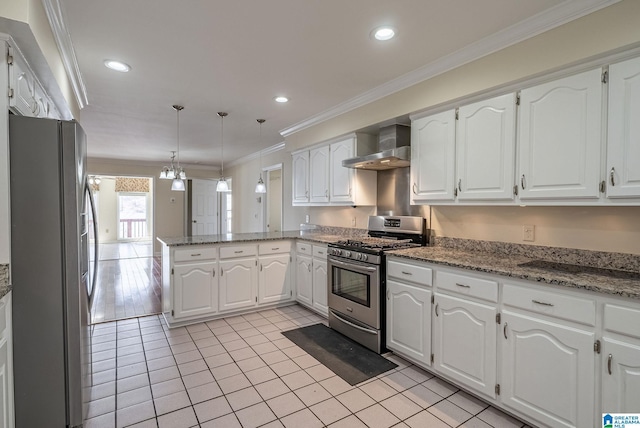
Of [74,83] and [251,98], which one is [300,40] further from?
[74,83]

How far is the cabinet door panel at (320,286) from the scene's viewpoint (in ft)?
11.7

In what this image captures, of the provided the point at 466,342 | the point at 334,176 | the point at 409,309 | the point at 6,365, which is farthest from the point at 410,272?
the point at 6,365

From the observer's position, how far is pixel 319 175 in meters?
4.17

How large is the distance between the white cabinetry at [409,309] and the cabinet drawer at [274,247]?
5.51 feet

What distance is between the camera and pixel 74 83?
2.75m

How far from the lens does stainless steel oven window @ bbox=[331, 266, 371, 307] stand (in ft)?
9.31

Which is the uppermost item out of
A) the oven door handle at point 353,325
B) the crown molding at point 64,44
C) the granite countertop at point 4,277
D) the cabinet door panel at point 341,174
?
the crown molding at point 64,44

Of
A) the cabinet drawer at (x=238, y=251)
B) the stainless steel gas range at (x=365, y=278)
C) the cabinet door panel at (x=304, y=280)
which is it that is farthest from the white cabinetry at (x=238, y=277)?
the stainless steel gas range at (x=365, y=278)

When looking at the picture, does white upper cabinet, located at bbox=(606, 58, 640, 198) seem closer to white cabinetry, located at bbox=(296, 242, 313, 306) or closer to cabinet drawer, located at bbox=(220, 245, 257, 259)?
white cabinetry, located at bbox=(296, 242, 313, 306)

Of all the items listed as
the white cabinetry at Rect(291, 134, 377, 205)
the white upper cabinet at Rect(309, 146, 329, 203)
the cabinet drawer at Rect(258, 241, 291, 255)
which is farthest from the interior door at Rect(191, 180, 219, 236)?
the cabinet drawer at Rect(258, 241, 291, 255)

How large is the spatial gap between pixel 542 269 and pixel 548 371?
22.3 inches

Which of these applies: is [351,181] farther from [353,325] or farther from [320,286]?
[353,325]

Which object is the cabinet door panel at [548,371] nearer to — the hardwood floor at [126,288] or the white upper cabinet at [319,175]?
the white upper cabinet at [319,175]

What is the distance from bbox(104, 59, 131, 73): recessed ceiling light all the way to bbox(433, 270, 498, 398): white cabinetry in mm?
2998
